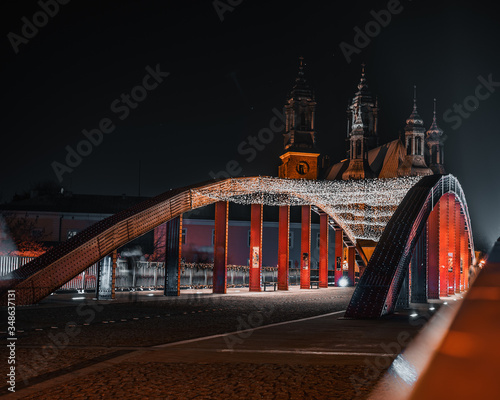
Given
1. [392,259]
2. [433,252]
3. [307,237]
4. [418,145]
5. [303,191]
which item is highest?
[418,145]

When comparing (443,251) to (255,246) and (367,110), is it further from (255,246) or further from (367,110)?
(367,110)

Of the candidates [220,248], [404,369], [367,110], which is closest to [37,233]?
[220,248]

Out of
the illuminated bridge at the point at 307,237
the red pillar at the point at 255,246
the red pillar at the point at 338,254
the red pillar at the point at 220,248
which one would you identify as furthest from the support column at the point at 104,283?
the red pillar at the point at 338,254

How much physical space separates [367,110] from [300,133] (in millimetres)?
30330

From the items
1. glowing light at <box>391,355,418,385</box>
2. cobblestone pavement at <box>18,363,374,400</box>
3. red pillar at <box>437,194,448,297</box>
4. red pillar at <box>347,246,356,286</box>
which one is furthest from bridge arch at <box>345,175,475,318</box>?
red pillar at <box>347,246,356,286</box>

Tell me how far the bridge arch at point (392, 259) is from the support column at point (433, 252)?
9.77 ft

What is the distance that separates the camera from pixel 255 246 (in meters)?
35.5

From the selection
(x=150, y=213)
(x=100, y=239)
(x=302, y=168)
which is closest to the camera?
(x=100, y=239)

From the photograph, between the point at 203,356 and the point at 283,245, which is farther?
the point at 283,245

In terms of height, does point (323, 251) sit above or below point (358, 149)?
below

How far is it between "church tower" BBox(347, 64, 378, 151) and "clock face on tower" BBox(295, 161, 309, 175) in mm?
18574

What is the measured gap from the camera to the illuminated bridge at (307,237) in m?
18.9

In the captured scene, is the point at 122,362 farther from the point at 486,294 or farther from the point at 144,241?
the point at 144,241

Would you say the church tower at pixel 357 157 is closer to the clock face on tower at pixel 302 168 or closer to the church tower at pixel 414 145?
the church tower at pixel 414 145
